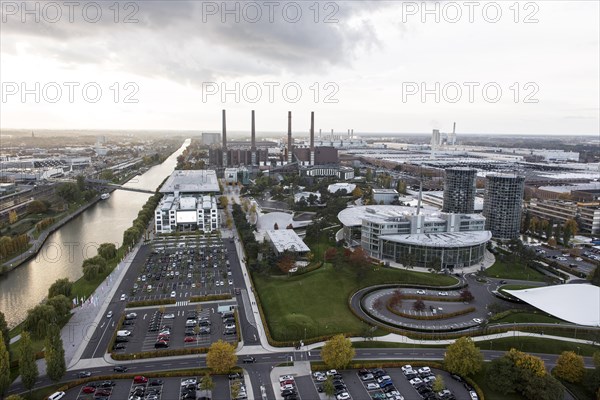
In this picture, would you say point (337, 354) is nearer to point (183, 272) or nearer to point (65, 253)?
point (183, 272)

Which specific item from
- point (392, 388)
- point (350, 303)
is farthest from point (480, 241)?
point (392, 388)

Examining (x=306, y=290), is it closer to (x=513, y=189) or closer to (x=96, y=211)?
(x=513, y=189)

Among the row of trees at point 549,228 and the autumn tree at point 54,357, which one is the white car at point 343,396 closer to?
the autumn tree at point 54,357

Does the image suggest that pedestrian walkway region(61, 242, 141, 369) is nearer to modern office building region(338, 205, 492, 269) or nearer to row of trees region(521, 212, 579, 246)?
modern office building region(338, 205, 492, 269)

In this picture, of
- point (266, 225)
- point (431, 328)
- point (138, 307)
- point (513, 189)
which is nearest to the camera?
point (431, 328)

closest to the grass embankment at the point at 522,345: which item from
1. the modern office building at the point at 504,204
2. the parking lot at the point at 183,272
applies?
the parking lot at the point at 183,272

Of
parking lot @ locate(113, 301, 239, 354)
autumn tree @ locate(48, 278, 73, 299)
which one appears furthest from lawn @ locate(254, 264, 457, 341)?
autumn tree @ locate(48, 278, 73, 299)

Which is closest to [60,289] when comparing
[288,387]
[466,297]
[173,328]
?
[173,328]
